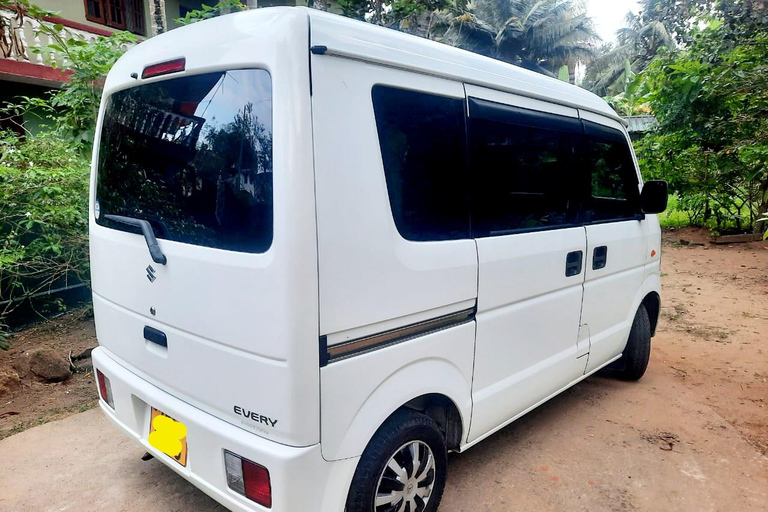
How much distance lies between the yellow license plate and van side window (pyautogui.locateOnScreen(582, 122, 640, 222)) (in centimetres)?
259

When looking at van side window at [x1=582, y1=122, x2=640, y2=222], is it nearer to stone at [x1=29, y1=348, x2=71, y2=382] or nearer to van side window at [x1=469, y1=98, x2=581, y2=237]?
van side window at [x1=469, y1=98, x2=581, y2=237]

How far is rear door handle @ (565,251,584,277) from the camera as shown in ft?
9.72

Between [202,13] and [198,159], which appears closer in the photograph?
[198,159]

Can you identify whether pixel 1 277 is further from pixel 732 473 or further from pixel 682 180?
pixel 682 180

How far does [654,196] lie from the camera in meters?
3.55

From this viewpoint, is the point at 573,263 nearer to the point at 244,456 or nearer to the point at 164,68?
the point at 244,456

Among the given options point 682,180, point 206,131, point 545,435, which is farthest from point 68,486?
point 682,180

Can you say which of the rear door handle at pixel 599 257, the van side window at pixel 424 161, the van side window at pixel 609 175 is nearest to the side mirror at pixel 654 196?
the van side window at pixel 609 175

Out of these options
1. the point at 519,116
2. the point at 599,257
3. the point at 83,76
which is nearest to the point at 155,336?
the point at 519,116

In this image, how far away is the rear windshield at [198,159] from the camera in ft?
5.60

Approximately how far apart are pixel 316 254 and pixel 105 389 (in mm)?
1599

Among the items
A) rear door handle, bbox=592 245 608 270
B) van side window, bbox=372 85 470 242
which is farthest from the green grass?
van side window, bbox=372 85 470 242

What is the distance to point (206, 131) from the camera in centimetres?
188

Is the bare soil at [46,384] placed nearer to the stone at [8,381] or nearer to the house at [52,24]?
the stone at [8,381]
